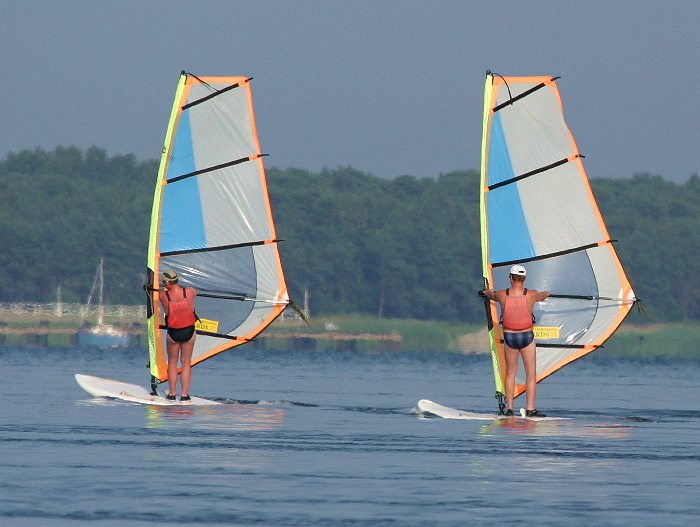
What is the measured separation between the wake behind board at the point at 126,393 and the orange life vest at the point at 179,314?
97 cm

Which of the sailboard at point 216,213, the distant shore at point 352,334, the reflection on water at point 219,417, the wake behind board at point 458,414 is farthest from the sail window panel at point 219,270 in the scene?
the distant shore at point 352,334

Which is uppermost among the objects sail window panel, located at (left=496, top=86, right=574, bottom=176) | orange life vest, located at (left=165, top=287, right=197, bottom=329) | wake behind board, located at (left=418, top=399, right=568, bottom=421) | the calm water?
sail window panel, located at (left=496, top=86, right=574, bottom=176)

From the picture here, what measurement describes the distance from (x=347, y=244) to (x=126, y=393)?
8931 cm

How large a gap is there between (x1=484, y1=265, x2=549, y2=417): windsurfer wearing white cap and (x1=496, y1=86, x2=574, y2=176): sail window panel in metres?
1.59

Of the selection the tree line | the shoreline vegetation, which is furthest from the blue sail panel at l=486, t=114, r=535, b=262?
the tree line

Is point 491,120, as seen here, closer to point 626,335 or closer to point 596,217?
point 596,217

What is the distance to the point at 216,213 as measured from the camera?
21.6 m

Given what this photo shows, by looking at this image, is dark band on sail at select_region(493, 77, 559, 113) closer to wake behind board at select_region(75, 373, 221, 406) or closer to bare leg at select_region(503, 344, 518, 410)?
bare leg at select_region(503, 344, 518, 410)

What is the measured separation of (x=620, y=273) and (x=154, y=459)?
7.28 meters

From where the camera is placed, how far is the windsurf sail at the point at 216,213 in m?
21.5

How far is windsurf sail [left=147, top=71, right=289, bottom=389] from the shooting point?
21.5 m

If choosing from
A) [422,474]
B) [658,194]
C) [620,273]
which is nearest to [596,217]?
Result: [620,273]

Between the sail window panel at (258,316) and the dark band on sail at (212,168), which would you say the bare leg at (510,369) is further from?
the dark band on sail at (212,168)

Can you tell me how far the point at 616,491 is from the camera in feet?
40.6
